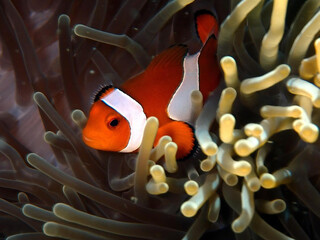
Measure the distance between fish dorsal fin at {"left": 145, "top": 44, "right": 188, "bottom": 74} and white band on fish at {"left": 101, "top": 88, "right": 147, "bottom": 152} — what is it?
10 centimetres

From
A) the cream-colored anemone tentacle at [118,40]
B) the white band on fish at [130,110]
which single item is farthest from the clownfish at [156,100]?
the cream-colored anemone tentacle at [118,40]

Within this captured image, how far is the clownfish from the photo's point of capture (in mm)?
965

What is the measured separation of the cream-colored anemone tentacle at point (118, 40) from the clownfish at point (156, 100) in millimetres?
149

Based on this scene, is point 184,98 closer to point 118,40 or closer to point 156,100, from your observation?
point 156,100

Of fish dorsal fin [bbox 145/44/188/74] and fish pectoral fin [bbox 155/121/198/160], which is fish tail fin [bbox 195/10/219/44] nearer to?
fish dorsal fin [bbox 145/44/188/74]

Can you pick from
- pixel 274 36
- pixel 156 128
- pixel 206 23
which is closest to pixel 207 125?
pixel 156 128

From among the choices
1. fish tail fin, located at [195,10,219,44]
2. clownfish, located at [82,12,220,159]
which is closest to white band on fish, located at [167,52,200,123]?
clownfish, located at [82,12,220,159]

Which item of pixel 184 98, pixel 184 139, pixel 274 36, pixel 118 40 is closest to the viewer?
pixel 274 36

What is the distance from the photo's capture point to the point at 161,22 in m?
1.15

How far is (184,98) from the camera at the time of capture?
1.02 metres

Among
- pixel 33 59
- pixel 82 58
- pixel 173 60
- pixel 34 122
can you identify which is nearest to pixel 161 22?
pixel 173 60

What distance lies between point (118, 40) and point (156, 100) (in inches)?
9.9

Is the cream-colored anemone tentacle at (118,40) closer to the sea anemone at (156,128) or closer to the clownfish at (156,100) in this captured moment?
the sea anemone at (156,128)

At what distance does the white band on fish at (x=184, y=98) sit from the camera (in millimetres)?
1018
